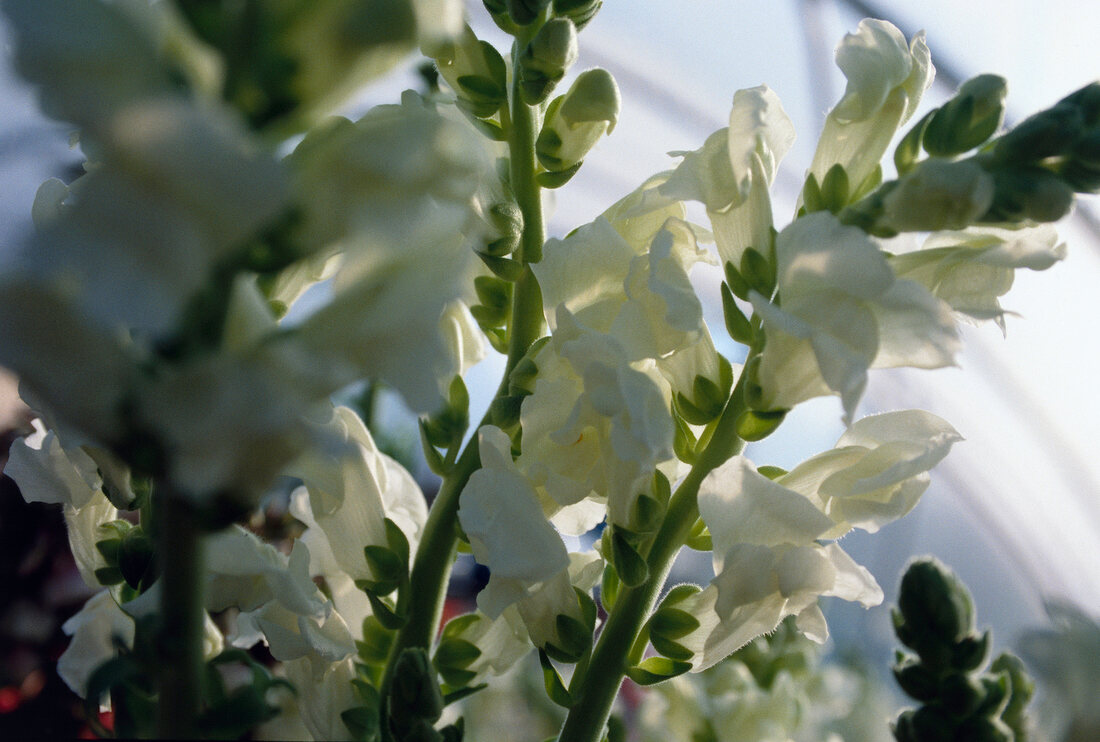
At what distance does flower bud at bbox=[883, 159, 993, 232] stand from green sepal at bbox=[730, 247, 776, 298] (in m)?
0.06

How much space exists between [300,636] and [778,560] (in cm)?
17

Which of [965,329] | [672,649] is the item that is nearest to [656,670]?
[672,649]

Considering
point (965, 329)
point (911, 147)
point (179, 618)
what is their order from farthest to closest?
point (965, 329)
point (911, 147)
point (179, 618)

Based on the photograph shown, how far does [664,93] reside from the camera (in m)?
1.61

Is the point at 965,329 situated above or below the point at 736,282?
below

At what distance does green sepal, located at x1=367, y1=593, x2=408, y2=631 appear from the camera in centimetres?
35

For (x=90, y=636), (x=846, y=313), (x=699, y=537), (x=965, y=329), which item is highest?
(x=846, y=313)

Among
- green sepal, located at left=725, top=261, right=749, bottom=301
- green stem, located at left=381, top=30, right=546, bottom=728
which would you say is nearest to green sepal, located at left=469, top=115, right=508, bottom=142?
green stem, located at left=381, top=30, right=546, bottom=728

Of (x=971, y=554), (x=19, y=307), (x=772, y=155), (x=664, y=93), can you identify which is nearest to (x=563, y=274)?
(x=772, y=155)

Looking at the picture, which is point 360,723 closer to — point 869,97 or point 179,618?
point 179,618

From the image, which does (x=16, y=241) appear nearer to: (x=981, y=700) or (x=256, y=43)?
(x=256, y=43)

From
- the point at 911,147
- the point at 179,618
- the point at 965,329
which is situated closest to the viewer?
the point at 179,618

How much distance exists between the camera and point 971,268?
1.05 ft

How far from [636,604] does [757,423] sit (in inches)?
3.1
